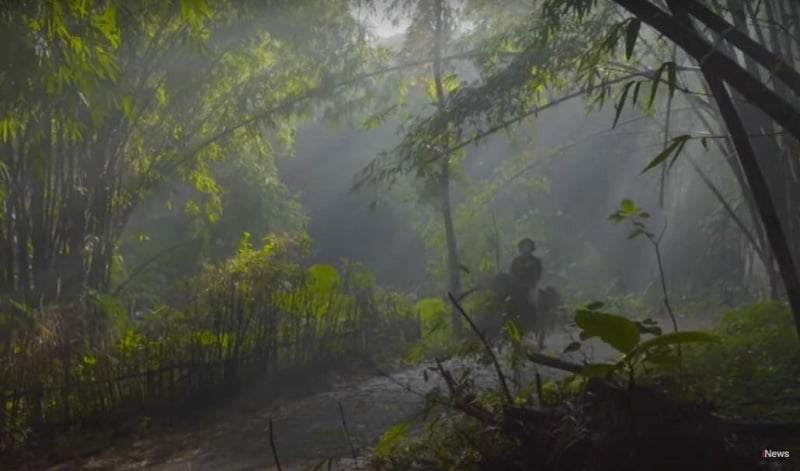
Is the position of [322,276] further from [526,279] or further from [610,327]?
[610,327]

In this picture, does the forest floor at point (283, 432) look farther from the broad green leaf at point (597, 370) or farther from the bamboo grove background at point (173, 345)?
the broad green leaf at point (597, 370)

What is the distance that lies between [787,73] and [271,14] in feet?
16.3

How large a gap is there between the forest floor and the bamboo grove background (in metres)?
0.25

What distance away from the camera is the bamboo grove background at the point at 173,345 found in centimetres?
440

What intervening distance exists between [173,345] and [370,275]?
2830 millimetres

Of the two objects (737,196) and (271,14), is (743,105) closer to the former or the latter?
(271,14)

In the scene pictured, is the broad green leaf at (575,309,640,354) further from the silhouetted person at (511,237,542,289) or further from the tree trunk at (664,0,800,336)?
the silhouetted person at (511,237,542,289)

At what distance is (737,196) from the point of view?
8766 mm

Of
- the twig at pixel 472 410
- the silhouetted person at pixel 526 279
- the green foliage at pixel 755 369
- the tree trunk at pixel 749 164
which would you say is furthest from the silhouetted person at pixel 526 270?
the tree trunk at pixel 749 164

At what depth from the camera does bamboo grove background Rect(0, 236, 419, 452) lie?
4.40 m

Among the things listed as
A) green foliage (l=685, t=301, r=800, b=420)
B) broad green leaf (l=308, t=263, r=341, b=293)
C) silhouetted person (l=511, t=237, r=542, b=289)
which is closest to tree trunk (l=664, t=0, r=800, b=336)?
green foliage (l=685, t=301, r=800, b=420)

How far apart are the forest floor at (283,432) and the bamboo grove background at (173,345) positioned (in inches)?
9.8

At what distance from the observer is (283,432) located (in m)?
4.62

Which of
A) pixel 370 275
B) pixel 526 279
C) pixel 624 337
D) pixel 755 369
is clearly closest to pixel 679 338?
pixel 624 337
